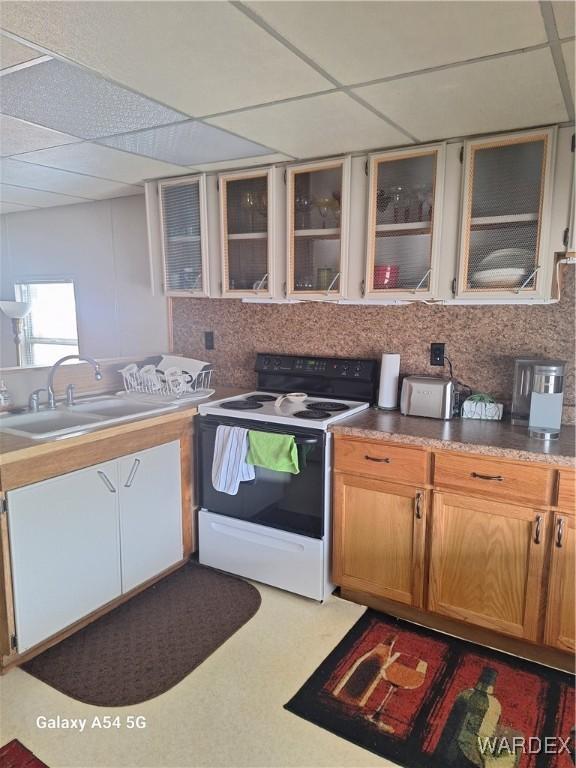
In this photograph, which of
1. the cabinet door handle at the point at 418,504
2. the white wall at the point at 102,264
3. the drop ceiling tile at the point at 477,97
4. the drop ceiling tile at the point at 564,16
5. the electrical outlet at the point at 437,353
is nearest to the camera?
the drop ceiling tile at the point at 564,16

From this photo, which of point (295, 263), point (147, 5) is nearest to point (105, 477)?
point (295, 263)

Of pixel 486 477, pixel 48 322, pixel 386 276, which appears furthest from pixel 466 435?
pixel 48 322

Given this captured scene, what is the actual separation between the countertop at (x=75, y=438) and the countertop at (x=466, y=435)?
0.86 m

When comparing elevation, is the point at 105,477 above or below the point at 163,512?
above

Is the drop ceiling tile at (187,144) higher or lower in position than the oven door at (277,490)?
higher

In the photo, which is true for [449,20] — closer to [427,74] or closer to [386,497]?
[427,74]

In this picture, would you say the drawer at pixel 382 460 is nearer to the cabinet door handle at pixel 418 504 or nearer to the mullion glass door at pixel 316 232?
the cabinet door handle at pixel 418 504

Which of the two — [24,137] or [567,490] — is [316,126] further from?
[567,490]

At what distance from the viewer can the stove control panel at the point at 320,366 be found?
2.87 m

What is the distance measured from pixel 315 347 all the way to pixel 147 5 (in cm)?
201

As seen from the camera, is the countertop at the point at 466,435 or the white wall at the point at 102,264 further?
the white wall at the point at 102,264

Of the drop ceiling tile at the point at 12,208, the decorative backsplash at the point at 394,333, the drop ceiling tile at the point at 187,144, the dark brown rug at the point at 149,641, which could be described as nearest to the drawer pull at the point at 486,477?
the decorative backsplash at the point at 394,333

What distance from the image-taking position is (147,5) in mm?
1277

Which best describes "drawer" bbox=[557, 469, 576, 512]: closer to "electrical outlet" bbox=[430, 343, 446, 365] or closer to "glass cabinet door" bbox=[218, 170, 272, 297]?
"electrical outlet" bbox=[430, 343, 446, 365]
